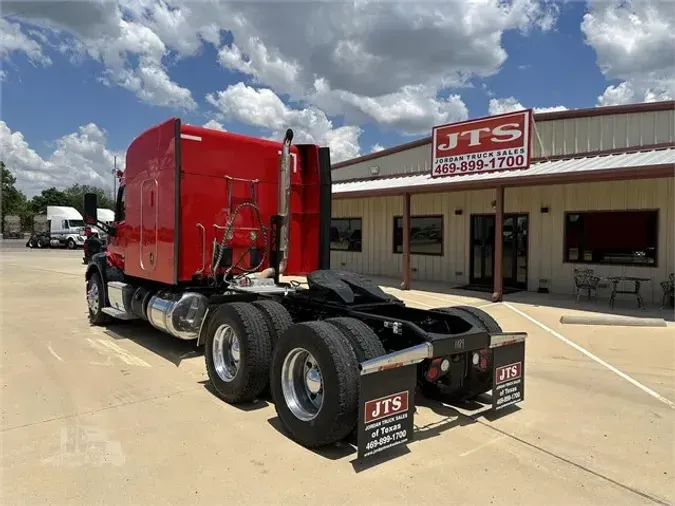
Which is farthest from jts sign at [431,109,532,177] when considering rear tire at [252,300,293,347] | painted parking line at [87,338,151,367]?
painted parking line at [87,338,151,367]

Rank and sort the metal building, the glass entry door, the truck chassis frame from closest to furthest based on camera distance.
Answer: the truck chassis frame
the metal building
the glass entry door

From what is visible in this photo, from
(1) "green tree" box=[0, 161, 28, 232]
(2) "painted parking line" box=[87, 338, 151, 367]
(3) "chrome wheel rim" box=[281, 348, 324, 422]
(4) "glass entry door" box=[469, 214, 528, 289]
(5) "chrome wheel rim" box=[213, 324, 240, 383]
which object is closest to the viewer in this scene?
(3) "chrome wheel rim" box=[281, 348, 324, 422]

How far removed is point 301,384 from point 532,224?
10.6 metres

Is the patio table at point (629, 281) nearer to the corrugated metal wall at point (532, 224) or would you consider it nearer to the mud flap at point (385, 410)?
the corrugated metal wall at point (532, 224)

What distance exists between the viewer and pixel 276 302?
5078 millimetres

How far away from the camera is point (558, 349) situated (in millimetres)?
7113

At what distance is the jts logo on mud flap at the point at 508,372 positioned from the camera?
4277 millimetres

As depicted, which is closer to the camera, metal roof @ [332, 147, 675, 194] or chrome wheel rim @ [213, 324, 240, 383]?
chrome wheel rim @ [213, 324, 240, 383]

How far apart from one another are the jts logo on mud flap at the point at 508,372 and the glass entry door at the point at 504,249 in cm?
897

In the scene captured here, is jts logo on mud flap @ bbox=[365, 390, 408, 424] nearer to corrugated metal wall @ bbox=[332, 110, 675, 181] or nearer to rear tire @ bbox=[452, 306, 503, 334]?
rear tire @ bbox=[452, 306, 503, 334]

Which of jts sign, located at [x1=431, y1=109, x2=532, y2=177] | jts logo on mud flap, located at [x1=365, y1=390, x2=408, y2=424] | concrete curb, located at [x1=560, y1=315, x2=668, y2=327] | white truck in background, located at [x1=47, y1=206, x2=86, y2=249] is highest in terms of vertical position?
jts sign, located at [x1=431, y1=109, x2=532, y2=177]

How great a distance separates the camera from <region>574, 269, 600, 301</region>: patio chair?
1117cm

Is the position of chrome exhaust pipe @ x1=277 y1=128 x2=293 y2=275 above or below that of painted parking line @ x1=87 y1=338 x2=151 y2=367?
above

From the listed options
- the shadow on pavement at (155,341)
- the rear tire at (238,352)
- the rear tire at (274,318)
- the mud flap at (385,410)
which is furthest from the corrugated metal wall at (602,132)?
the mud flap at (385,410)
